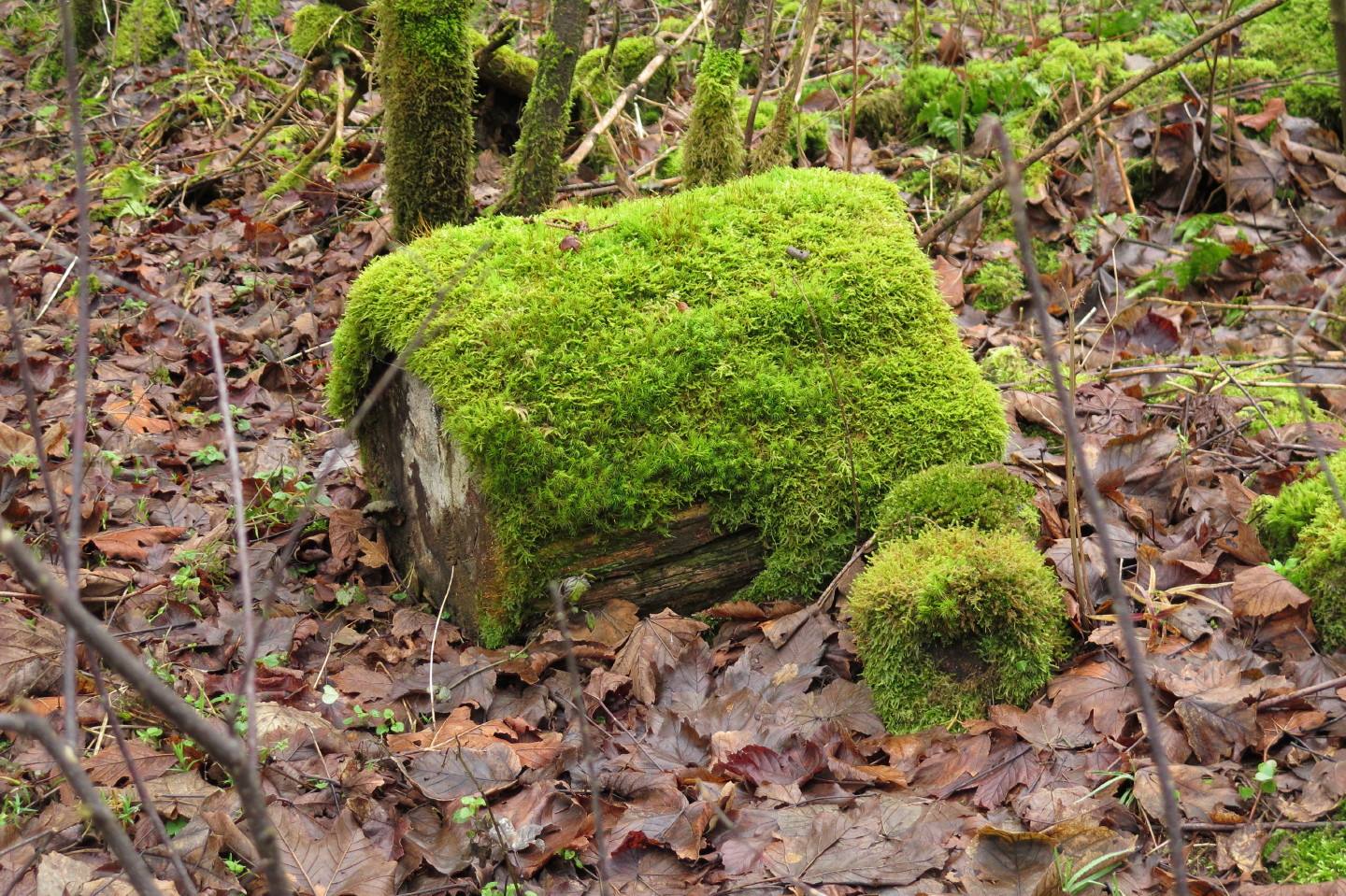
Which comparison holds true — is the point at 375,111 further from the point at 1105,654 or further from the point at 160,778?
the point at 1105,654

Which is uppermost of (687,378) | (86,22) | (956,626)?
(86,22)

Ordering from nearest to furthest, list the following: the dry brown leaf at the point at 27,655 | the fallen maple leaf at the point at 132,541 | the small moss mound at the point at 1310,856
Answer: the small moss mound at the point at 1310,856 → the dry brown leaf at the point at 27,655 → the fallen maple leaf at the point at 132,541

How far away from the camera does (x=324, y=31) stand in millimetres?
6816

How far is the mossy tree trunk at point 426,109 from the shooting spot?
4324mm

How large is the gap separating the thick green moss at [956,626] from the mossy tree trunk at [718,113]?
8.30 ft

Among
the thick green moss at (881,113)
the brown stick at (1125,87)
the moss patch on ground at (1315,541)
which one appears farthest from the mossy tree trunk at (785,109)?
the moss patch on ground at (1315,541)

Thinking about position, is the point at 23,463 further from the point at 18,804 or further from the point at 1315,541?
the point at 1315,541

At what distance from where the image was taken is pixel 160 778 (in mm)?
2473

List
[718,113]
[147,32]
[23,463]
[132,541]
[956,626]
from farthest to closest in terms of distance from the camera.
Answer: [147,32]
[718,113]
[23,463]
[132,541]
[956,626]

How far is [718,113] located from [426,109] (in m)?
1.44

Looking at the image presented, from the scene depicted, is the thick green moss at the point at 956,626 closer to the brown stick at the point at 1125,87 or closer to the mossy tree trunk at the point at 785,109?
the brown stick at the point at 1125,87

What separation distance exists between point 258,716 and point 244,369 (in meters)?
2.82

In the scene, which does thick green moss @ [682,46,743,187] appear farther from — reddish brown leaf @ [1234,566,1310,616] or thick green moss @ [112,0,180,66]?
thick green moss @ [112,0,180,66]

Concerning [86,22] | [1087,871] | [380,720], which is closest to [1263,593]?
[1087,871]
